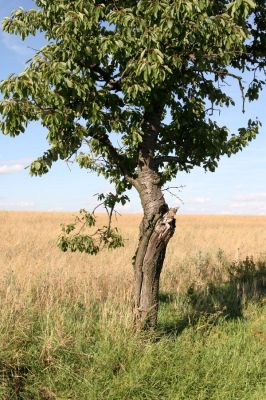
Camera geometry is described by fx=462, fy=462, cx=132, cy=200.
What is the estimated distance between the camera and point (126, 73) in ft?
22.8

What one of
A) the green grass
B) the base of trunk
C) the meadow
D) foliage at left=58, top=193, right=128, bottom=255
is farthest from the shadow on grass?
foliage at left=58, top=193, right=128, bottom=255

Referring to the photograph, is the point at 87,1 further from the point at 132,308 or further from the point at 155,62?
the point at 132,308

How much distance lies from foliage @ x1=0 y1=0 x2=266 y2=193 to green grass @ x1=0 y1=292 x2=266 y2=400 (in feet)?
8.19

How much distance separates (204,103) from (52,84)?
332 centimetres

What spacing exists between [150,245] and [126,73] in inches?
104

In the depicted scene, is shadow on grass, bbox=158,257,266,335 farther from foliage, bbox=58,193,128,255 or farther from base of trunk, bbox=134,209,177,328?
foliage, bbox=58,193,128,255

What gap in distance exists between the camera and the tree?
5832mm

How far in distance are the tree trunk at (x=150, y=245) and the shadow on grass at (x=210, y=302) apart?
24.4 inches

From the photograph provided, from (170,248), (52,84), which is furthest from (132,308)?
(170,248)

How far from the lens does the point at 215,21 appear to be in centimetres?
596

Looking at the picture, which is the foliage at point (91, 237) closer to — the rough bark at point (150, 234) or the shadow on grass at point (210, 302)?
the rough bark at point (150, 234)

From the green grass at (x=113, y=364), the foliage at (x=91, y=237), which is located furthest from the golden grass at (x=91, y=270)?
the green grass at (x=113, y=364)

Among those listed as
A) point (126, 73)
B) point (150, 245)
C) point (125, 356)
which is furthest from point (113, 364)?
point (126, 73)

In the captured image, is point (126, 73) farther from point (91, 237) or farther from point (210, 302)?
point (210, 302)
